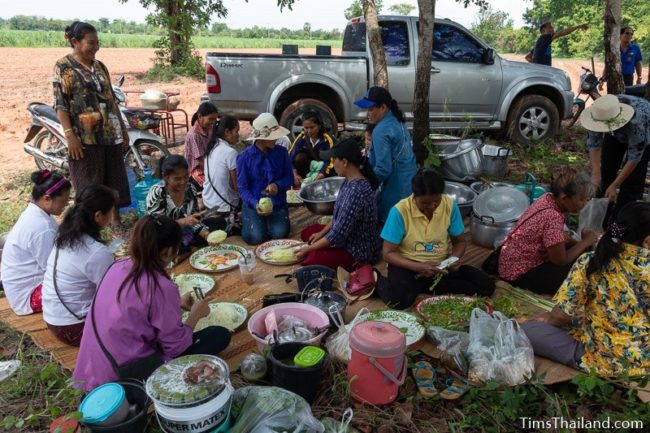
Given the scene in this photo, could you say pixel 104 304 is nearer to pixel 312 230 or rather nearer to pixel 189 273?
pixel 189 273

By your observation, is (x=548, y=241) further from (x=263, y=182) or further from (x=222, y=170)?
(x=222, y=170)

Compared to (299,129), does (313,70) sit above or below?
above

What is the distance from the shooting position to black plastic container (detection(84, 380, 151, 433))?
2.00m

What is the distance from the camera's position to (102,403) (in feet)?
6.63

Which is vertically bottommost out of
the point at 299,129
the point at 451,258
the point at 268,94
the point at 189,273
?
the point at 189,273

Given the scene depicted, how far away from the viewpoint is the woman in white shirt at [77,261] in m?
2.67

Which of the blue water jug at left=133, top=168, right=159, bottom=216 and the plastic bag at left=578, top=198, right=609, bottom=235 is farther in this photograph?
the blue water jug at left=133, top=168, right=159, bottom=216

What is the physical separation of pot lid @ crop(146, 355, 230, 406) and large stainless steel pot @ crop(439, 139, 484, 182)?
4.12 meters

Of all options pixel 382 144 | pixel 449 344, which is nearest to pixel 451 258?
pixel 449 344

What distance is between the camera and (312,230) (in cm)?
450

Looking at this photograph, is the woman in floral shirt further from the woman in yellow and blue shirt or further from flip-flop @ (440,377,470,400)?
the woman in yellow and blue shirt

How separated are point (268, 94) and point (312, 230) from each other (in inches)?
125

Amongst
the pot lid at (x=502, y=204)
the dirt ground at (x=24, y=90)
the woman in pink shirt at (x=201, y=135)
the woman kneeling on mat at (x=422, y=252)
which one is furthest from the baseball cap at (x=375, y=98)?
the dirt ground at (x=24, y=90)

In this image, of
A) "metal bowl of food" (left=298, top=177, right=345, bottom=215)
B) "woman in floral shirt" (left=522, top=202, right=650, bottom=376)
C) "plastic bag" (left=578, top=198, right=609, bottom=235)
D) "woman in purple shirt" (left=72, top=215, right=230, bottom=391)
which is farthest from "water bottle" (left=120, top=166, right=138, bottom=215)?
"plastic bag" (left=578, top=198, right=609, bottom=235)
